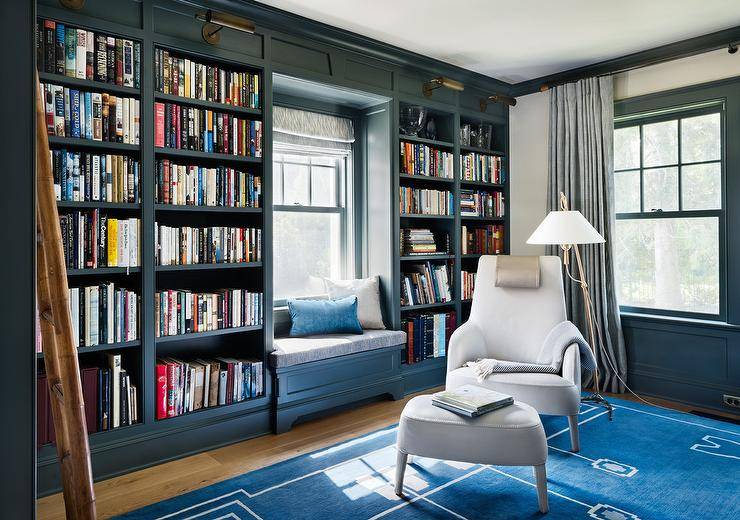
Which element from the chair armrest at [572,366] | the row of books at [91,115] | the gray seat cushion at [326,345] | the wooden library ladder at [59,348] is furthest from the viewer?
the gray seat cushion at [326,345]

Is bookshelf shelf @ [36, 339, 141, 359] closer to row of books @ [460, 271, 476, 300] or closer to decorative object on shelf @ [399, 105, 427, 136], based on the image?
decorative object on shelf @ [399, 105, 427, 136]

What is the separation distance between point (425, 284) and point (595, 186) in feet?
5.16

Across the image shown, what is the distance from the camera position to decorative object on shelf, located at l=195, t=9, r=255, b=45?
2.83 metres

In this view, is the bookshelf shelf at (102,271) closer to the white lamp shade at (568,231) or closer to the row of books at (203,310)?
the row of books at (203,310)

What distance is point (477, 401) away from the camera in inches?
99.4

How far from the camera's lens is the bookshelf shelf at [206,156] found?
2951 millimetres

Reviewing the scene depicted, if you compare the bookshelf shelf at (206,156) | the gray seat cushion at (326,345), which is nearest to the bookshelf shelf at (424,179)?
the gray seat cushion at (326,345)

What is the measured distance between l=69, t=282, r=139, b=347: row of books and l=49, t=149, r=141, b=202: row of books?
1.51ft

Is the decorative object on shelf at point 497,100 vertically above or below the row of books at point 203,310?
above

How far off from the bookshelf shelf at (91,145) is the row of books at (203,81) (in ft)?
1.21

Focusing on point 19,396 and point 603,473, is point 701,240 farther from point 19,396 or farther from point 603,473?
point 19,396

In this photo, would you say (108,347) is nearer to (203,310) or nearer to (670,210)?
(203,310)

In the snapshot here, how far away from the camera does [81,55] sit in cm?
263

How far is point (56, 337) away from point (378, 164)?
116 inches
